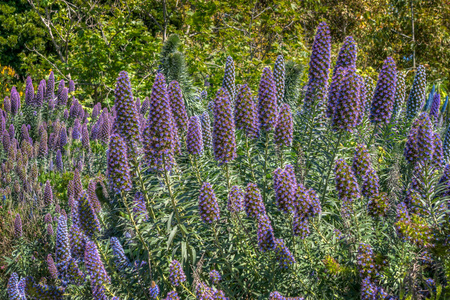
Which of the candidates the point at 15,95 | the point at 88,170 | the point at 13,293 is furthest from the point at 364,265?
the point at 15,95

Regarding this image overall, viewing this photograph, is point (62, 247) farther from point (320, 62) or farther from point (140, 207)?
point (320, 62)

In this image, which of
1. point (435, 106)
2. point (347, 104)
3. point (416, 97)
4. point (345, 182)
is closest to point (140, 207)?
point (345, 182)

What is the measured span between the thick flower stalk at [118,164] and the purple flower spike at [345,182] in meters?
1.35

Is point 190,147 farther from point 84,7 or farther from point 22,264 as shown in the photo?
point 84,7

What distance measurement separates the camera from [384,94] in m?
3.61

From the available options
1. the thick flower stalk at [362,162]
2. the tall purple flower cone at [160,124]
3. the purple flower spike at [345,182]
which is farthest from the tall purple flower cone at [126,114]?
the thick flower stalk at [362,162]

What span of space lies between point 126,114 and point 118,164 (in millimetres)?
440

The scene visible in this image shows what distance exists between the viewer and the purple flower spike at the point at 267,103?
3.43 metres

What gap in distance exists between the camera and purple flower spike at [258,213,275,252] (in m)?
2.61

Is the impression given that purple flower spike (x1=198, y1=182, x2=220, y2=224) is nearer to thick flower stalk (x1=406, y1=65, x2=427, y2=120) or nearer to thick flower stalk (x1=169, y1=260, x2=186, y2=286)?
thick flower stalk (x1=169, y1=260, x2=186, y2=286)

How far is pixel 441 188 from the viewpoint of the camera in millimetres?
2967

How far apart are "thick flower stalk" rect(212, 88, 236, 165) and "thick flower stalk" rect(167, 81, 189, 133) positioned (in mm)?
619

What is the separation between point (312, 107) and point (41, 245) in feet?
10.7

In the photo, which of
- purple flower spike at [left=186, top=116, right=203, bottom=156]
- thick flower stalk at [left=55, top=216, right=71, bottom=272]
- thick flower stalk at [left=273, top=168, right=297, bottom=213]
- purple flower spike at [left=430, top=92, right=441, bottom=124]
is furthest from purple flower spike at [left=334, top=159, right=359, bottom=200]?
purple flower spike at [left=430, top=92, right=441, bottom=124]
